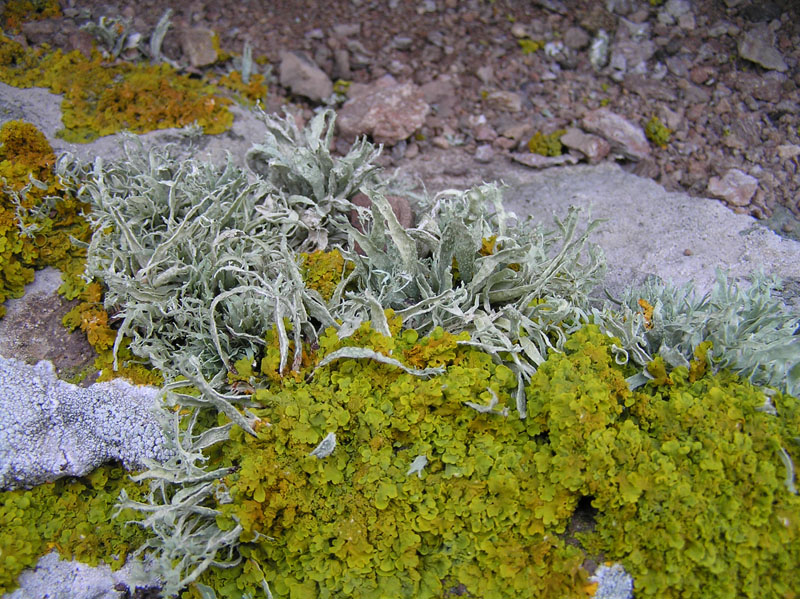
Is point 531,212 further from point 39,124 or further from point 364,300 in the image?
point 39,124

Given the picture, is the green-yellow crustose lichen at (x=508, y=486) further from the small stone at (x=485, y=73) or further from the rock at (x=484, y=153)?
the small stone at (x=485, y=73)

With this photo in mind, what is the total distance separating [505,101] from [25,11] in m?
3.30

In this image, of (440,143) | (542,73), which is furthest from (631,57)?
(440,143)

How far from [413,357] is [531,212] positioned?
1.63m

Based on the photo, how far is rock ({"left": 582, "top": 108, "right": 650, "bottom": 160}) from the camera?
4.08 metres

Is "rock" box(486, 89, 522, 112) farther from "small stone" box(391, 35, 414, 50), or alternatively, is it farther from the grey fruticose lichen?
the grey fruticose lichen

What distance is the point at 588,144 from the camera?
4.09 meters

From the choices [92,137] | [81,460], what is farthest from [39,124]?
[81,460]

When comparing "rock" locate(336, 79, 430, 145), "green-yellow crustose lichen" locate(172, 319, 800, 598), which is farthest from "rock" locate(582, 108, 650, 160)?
"green-yellow crustose lichen" locate(172, 319, 800, 598)

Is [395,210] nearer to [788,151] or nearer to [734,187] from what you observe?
[734,187]

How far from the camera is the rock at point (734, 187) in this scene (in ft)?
12.3

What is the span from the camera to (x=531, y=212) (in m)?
3.76

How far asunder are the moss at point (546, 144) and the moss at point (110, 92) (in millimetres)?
2004

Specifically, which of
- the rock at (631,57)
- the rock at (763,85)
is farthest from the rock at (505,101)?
the rock at (763,85)
